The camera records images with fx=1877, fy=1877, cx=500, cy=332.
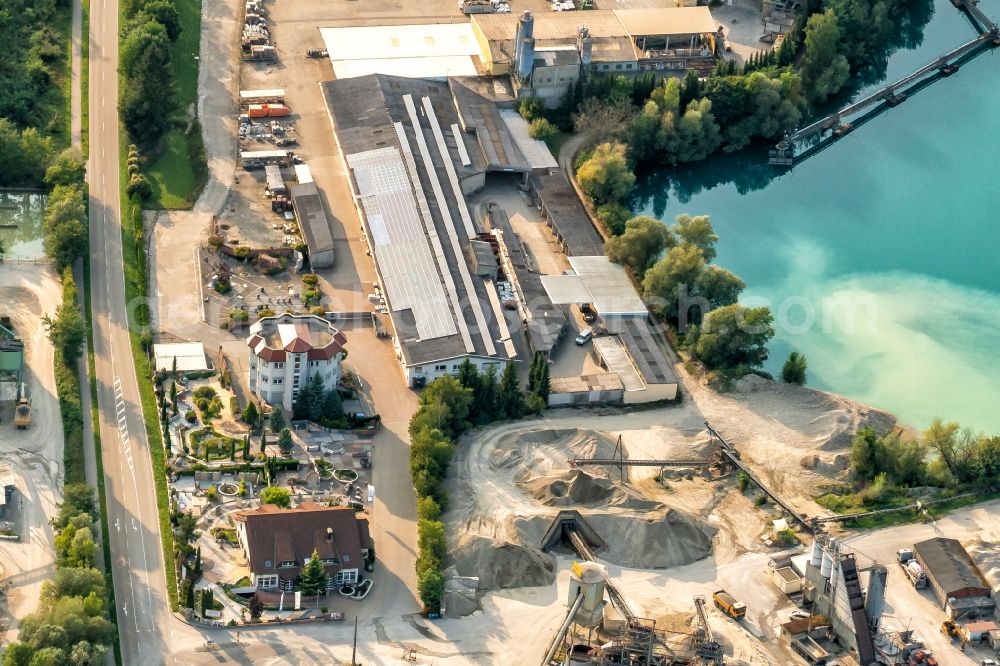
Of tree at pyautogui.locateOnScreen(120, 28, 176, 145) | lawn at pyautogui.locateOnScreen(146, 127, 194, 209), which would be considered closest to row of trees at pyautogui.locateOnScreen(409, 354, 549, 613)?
lawn at pyautogui.locateOnScreen(146, 127, 194, 209)

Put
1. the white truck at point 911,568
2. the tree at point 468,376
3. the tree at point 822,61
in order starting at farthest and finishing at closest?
the tree at point 822,61
the tree at point 468,376
the white truck at point 911,568

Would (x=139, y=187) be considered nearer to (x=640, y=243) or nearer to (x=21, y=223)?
(x=21, y=223)

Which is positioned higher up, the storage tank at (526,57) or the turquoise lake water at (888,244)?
the storage tank at (526,57)

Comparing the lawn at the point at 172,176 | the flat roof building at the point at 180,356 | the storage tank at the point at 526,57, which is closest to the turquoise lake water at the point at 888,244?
the storage tank at the point at 526,57

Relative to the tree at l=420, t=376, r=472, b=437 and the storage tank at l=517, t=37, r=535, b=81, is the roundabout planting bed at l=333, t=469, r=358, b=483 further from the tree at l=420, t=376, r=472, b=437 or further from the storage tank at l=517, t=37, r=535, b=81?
the storage tank at l=517, t=37, r=535, b=81

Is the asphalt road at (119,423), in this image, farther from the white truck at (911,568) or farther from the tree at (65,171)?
the white truck at (911,568)
